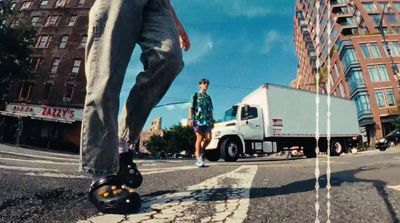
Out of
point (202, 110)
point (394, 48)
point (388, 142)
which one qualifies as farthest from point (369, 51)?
point (202, 110)

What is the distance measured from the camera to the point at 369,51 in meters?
55.4

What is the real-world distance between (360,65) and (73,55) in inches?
1628

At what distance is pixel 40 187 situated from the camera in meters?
2.57

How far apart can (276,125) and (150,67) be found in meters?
14.9

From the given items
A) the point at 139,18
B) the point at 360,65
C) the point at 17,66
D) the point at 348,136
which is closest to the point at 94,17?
the point at 139,18

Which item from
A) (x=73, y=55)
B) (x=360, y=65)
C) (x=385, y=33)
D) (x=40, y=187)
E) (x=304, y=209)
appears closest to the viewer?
(x=304, y=209)

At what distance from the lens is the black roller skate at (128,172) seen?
2136 millimetres

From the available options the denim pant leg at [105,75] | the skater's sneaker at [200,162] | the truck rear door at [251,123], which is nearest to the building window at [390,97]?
the truck rear door at [251,123]

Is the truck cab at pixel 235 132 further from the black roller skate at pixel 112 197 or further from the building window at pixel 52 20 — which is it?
the building window at pixel 52 20

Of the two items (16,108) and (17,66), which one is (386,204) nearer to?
(17,66)

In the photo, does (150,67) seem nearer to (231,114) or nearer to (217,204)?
(217,204)

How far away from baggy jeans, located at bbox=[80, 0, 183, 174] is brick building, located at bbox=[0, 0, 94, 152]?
29528mm

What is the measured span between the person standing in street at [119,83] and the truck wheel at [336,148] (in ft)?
65.1

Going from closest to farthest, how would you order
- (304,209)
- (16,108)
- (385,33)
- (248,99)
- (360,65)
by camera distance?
1. (304,209)
2. (248,99)
3. (16,108)
4. (360,65)
5. (385,33)
